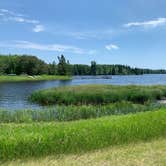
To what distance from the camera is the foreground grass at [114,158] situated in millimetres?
6812

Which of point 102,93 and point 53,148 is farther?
point 102,93

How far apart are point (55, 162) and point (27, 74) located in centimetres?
10849

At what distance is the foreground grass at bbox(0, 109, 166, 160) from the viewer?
23.7ft

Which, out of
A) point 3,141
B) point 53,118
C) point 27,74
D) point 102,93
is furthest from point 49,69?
point 3,141

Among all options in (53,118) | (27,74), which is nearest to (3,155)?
(53,118)

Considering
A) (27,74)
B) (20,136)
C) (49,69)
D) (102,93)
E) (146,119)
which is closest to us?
(20,136)

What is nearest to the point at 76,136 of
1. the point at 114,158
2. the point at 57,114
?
the point at 114,158

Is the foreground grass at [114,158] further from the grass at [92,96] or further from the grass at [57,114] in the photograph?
the grass at [92,96]

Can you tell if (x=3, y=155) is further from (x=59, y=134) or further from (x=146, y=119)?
(x=146, y=119)

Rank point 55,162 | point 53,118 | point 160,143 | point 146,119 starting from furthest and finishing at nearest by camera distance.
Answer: point 53,118 → point 146,119 → point 160,143 → point 55,162

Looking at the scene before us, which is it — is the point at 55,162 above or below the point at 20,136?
below

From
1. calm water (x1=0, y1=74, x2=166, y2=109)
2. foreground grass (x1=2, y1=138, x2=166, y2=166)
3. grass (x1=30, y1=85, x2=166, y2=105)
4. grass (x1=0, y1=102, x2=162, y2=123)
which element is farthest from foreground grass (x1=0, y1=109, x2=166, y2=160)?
grass (x1=30, y1=85, x2=166, y2=105)

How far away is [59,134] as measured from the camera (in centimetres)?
775

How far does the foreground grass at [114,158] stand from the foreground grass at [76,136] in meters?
0.23
